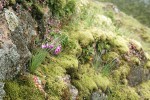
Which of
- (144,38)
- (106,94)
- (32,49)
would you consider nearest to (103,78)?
(106,94)

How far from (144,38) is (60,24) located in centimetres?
1008

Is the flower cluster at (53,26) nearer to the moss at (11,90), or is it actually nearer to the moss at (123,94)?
the moss at (123,94)

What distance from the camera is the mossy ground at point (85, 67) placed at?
5.39 metres

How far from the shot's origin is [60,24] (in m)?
7.19

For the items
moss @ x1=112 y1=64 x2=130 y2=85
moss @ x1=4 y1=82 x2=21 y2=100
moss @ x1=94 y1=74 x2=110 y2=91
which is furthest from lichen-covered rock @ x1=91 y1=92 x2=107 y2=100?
moss @ x1=4 y1=82 x2=21 y2=100

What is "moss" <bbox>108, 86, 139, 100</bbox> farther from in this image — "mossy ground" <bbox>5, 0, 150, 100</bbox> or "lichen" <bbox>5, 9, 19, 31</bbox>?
"lichen" <bbox>5, 9, 19, 31</bbox>

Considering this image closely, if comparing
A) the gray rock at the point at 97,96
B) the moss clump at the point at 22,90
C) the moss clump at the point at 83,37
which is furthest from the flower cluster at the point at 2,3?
the gray rock at the point at 97,96

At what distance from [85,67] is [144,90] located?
2144mm

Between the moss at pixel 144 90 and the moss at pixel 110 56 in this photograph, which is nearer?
the moss at pixel 110 56

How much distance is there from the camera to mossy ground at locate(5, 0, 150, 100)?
17.7ft

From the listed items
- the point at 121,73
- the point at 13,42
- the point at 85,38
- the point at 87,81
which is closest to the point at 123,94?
the point at 121,73

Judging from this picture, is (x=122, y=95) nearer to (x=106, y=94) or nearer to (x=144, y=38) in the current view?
(x=106, y=94)

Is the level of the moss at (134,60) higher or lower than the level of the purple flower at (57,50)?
lower

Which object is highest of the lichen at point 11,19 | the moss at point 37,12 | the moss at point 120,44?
the lichen at point 11,19
